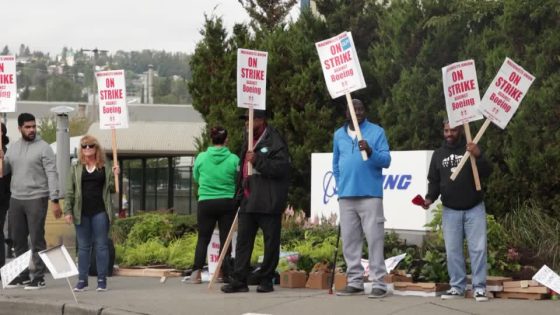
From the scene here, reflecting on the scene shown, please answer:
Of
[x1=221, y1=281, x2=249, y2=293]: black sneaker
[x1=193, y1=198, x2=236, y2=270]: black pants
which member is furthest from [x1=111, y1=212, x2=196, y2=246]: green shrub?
[x1=221, y1=281, x2=249, y2=293]: black sneaker

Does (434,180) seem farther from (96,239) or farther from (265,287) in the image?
(96,239)

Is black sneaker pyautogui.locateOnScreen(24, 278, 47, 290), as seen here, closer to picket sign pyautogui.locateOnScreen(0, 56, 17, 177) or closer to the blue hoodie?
picket sign pyautogui.locateOnScreen(0, 56, 17, 177)

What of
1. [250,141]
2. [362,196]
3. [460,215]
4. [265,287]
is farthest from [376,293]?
[250,141]

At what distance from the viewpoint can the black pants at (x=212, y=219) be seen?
42.1ft

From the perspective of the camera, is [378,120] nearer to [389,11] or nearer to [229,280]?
[389,11]

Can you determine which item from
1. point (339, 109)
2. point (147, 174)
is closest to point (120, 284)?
point (339, 109)

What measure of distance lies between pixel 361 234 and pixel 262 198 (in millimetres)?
1069

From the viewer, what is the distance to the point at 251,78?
39.9 ft

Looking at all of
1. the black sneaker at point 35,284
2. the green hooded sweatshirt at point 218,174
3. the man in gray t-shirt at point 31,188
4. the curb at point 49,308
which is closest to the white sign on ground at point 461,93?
the green hooded sweatshirt at point 218,174

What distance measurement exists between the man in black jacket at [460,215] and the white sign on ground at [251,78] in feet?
6.79

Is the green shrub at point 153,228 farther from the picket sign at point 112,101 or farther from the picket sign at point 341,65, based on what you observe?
the picket sign at point 341,65

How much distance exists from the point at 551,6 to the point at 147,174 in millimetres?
22393

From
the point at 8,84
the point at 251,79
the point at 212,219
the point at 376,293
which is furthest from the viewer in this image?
the point at 8,84

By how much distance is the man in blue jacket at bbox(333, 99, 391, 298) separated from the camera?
1100cm
